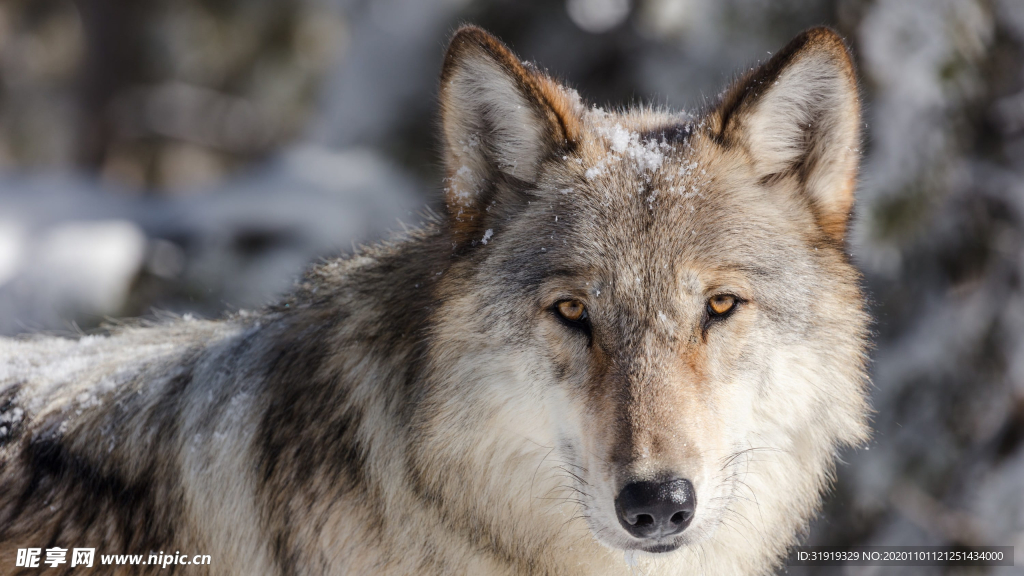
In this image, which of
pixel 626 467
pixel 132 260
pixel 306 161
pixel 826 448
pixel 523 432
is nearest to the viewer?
pixel 626 467

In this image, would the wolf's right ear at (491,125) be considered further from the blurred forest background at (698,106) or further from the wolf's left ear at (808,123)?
the wolf's left ear at (808,123)

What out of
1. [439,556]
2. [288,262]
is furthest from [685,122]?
[288,262]

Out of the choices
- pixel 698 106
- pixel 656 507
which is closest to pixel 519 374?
pixel 656 507

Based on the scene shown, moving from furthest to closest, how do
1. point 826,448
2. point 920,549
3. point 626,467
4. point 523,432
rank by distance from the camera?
point 920,549, point 826,448, point 523,432, point 626,467

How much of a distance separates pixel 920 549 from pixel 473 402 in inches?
198

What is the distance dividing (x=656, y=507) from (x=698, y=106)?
1.73 meters

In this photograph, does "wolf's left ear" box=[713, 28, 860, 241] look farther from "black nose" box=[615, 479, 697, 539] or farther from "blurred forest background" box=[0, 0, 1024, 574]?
"black nose" box=[615, 479, 697, 539]

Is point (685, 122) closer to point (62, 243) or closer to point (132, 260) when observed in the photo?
point (132, 260)

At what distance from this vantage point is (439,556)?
7.73ft

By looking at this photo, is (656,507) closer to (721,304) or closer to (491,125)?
(721,304)

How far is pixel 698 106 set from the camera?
3.10 meters

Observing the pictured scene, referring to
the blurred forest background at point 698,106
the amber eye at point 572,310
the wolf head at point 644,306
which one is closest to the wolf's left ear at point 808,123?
the wolf head at point 644,306

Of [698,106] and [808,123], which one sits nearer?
[808,123]

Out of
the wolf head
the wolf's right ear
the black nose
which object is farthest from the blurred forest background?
the black nose
